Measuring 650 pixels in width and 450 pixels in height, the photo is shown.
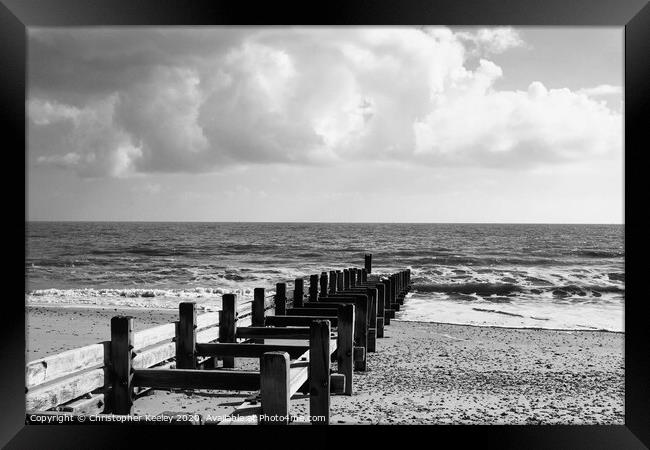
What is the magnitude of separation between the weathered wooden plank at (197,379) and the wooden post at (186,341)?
52.7 inches

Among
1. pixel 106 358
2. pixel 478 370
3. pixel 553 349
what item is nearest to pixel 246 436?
pixel 106 358

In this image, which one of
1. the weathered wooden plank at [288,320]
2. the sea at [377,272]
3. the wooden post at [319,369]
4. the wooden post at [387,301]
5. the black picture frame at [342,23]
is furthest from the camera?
the sea at [377,272]

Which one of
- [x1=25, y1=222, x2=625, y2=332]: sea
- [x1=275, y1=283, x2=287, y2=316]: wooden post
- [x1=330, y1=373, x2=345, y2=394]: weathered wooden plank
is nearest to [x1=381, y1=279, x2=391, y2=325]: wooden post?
[x1=25, y1=222, x2=625, y2=332]: sea

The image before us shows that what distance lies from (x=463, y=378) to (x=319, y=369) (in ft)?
17.8

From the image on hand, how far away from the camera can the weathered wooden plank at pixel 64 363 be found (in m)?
4.04

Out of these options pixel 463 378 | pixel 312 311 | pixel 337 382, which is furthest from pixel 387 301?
A: pixel 337 382

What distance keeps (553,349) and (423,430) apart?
1069cm

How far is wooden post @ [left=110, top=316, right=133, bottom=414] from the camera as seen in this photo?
484 cm

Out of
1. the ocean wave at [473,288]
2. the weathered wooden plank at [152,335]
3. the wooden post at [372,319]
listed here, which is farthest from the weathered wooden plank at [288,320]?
the ocean wave at [473,288]

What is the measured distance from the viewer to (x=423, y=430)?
12.8 feet

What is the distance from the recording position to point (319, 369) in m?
5.16

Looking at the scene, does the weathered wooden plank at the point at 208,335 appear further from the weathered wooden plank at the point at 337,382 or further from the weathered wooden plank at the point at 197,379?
A: the weathered wooden plank at the point at 337,382

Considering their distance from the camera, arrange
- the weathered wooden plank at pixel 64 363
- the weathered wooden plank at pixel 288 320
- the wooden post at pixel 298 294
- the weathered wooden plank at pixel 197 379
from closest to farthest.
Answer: the weathered wooden plank at pixel 64 363
the weathered wooden plank at pixel 197 379
the weathered wooden plank at pixel 288 320
the wooden post at pixel 298 294

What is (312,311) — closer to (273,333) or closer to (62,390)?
(273,333)
